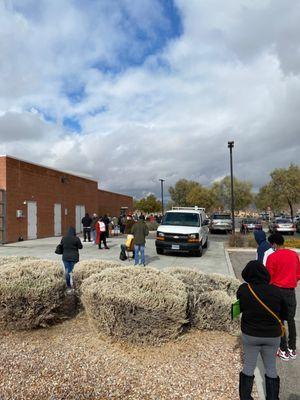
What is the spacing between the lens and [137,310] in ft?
15.6

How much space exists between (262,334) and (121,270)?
2.80 m

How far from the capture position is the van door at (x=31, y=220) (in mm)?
23656

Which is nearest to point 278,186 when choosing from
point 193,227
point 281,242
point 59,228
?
point 59,228

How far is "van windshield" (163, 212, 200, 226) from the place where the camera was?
656 inches

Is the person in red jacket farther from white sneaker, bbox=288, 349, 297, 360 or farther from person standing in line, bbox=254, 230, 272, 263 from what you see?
person standing in line, bbox=254, 230, 272, 263

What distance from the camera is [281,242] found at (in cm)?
540

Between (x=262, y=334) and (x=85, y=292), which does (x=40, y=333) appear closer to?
(x=85, y=292)

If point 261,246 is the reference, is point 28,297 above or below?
below

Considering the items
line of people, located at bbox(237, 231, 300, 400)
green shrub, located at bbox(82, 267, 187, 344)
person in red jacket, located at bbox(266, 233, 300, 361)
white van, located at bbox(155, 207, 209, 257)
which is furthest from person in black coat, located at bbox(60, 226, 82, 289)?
white van, located at bbox(155, 207, 209, 257)

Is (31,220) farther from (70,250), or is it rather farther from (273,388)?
(273,388)

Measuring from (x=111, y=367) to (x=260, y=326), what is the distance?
1.82m

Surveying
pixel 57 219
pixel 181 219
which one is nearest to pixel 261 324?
pixel 181 219

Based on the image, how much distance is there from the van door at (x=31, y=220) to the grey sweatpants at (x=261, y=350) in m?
21.7

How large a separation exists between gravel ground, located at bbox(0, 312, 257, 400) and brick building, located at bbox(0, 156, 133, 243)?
1734 centimetres
